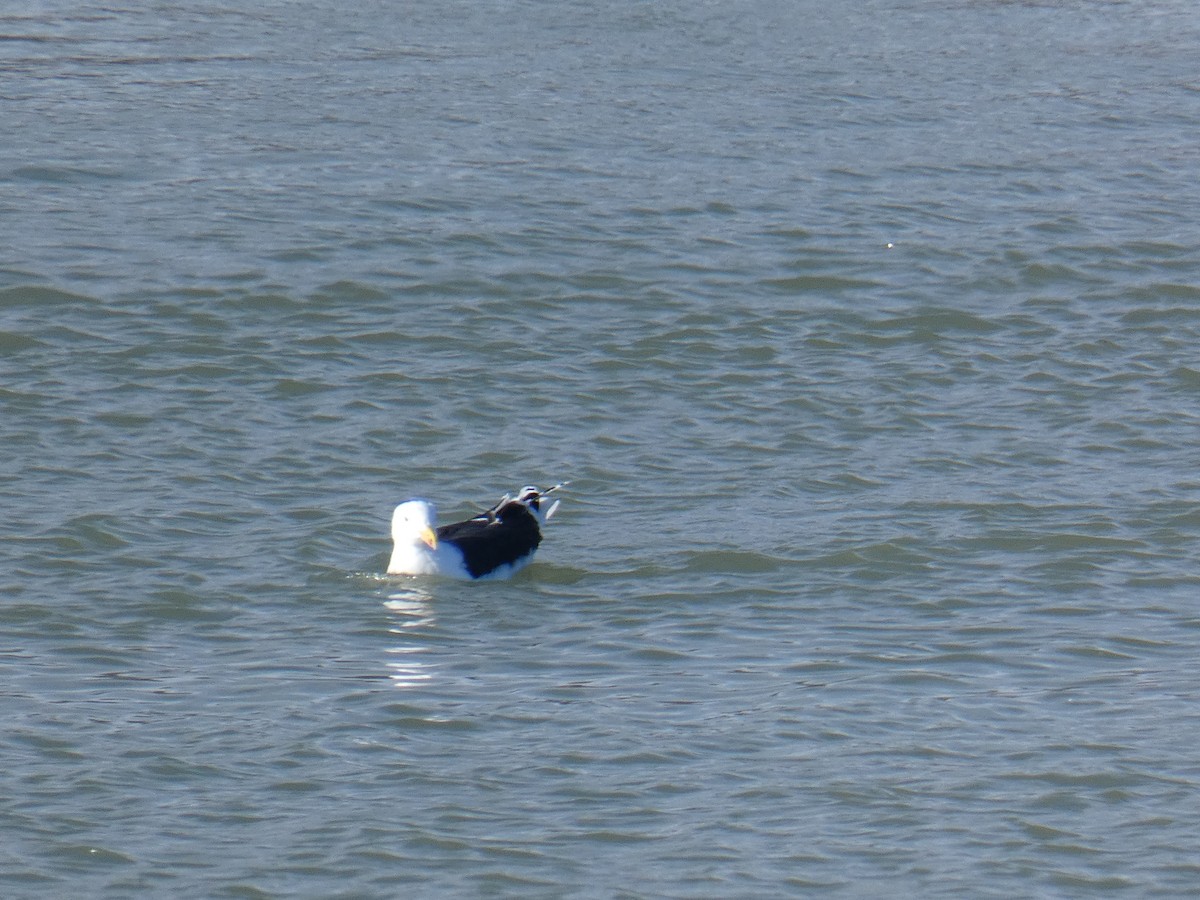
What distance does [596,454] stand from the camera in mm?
13562

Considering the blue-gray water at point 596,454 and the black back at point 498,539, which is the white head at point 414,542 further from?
the black back at point 498,539

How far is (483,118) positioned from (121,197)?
15.1 ft

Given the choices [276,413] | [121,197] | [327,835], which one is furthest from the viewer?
[121,197]

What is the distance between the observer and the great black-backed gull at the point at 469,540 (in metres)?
11.6

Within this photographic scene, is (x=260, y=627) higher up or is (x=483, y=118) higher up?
(x=483, y=118)

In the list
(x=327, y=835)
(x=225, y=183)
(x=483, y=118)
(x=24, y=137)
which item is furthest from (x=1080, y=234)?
(x=327, y=835)

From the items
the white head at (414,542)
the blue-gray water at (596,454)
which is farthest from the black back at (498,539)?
the white head at (414,542)

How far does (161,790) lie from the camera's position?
27.3 ft

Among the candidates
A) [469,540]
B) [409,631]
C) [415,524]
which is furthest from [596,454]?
[409,631]

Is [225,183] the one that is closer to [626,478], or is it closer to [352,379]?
[352,379]

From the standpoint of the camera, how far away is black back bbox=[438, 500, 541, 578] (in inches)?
466

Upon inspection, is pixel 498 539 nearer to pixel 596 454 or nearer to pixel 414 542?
pixel 414 542

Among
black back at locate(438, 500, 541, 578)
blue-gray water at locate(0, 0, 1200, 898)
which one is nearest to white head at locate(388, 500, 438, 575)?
blue-gray water at locate(0, 0, 1200, 898)

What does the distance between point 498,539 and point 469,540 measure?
0.26 m
